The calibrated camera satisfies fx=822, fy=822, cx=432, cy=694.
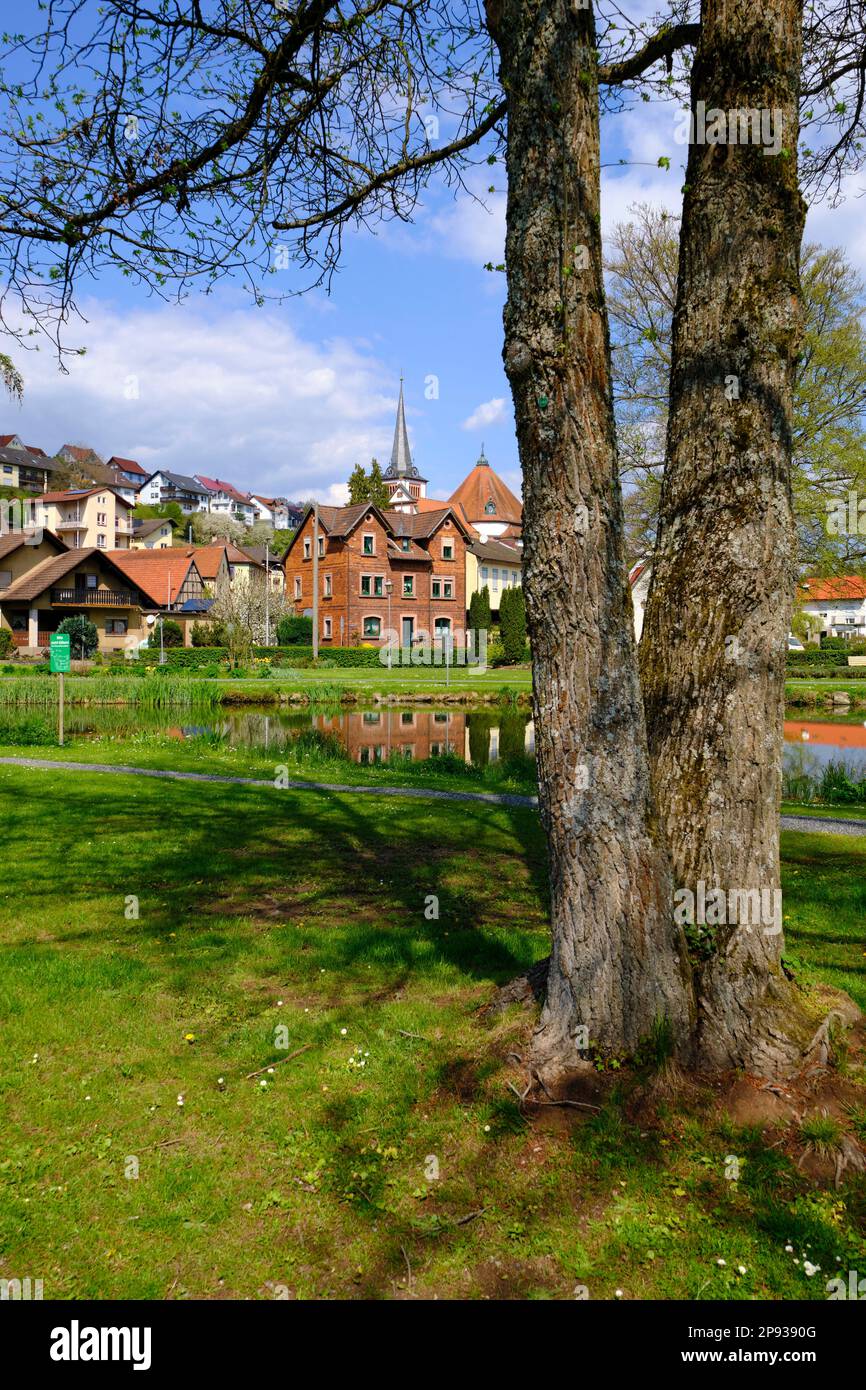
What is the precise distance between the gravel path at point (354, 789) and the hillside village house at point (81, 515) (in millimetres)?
75239

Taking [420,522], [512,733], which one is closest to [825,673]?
[512,733]

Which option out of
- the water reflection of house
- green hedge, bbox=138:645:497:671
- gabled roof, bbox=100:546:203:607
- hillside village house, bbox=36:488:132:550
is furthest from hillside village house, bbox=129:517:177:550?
the water reflection of house

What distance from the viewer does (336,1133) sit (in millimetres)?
3607

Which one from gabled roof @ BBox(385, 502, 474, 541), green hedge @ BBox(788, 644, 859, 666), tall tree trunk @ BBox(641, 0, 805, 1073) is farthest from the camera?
gabled roof @ BBox(385, 502, 474, 541)

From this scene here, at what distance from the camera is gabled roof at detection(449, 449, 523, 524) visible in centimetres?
8619

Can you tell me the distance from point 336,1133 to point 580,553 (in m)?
2.74

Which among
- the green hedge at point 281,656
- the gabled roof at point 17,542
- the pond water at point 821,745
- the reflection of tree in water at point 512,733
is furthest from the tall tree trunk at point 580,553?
the gabled roof at point 17,542

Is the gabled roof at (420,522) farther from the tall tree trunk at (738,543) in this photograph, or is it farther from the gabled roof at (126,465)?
the gabled roof at (126,465)

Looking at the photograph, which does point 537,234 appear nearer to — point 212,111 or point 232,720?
point 212,111

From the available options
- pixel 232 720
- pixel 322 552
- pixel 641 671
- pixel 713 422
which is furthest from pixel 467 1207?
pixel 322 552

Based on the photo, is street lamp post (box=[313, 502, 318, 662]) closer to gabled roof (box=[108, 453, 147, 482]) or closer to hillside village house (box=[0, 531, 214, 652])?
hillside village house (box=[0, 531, 214, 652])

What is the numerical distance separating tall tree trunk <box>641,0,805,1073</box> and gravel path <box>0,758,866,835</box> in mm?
7351

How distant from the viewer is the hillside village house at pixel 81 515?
8229 cm

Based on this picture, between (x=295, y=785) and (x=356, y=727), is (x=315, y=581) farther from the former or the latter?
(x=295, y=785)
